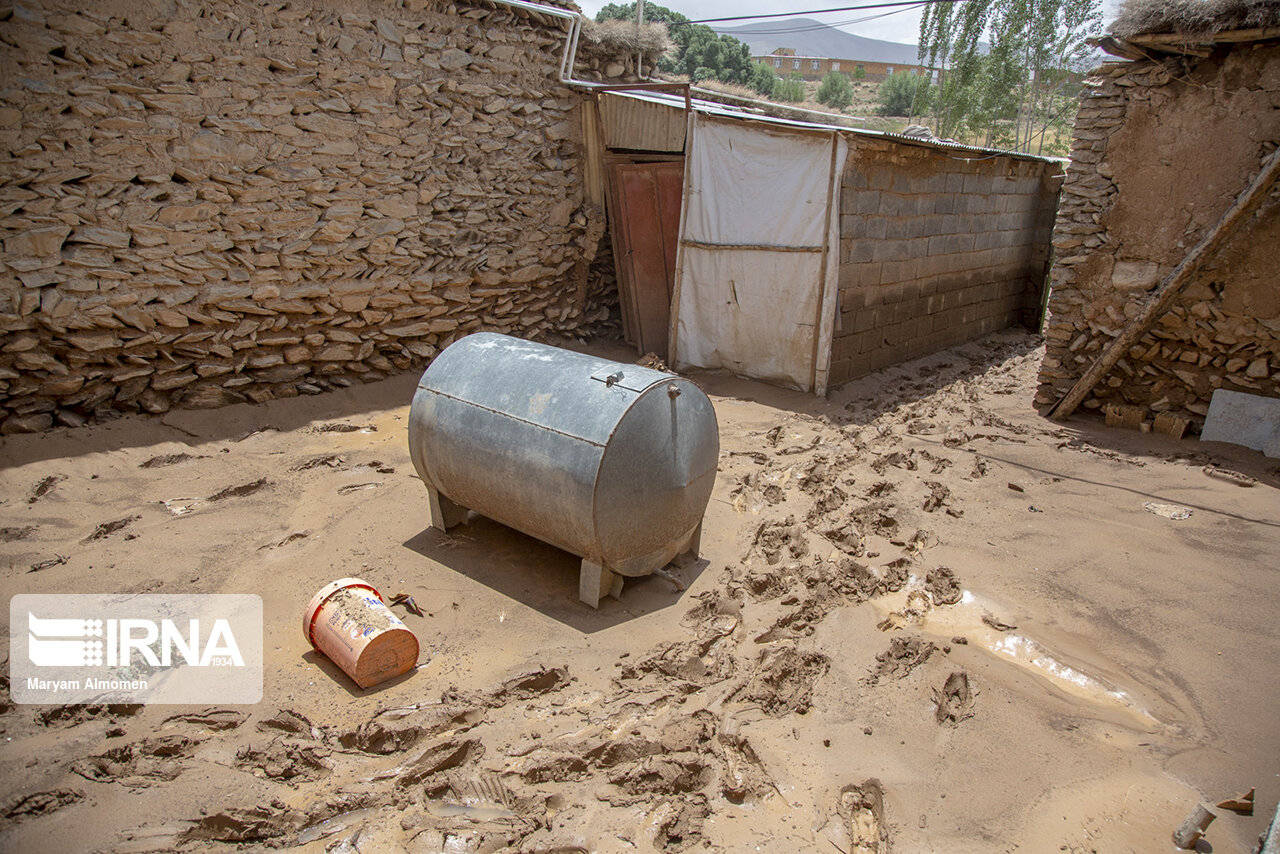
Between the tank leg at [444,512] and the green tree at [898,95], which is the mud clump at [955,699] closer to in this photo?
the tank leg at [444,512]

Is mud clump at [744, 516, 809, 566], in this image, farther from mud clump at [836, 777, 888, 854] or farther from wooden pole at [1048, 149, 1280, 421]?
wooden pole at [1048, 149, 1280, 421]

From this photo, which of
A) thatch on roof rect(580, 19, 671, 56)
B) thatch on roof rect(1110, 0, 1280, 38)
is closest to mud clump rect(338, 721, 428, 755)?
thatch on roof rect(1110, 0, 1280, 38)

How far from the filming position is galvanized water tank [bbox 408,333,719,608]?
12.0 ft

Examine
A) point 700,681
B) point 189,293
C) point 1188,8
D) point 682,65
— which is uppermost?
point 682,65

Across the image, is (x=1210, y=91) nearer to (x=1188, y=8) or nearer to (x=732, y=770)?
(x=1188, y=8)

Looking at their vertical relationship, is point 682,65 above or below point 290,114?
above

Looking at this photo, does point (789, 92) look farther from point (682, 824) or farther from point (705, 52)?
point (682, 824)

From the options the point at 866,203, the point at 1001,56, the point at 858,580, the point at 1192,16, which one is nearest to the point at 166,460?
the point at 858,580

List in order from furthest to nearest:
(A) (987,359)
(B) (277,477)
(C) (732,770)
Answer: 1. (A) (987,359)
2. (B) (277,477)
3. (C) (732,770)

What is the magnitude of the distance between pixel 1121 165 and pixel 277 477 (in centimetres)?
709

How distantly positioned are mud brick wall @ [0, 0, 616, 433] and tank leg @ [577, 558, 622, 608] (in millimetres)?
3937

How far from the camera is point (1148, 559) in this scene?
4.32m

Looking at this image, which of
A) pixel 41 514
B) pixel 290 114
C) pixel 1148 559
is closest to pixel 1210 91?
pixel 1148 559

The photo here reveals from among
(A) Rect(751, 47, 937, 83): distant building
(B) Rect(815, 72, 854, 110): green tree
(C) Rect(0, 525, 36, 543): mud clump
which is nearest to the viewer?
(C) Rect(0, 525, 36, 543): mud clump
